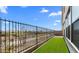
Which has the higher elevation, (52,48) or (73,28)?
(73,28)

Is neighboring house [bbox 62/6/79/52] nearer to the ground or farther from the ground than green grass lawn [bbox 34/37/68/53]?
farther from the ground

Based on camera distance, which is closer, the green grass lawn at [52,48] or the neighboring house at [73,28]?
the neighboring house at [73,28]

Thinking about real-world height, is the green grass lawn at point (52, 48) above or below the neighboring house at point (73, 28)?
below

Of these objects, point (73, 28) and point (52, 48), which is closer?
point (73, 28)

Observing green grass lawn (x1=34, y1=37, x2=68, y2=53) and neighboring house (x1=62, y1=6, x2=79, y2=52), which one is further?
green grass lawn (x1=34, y1=37, x2=68, y2=53)
